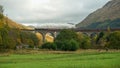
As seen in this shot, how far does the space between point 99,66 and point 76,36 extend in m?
128

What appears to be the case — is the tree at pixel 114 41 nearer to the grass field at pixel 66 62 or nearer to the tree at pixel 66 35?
the tree at pixel 66 35

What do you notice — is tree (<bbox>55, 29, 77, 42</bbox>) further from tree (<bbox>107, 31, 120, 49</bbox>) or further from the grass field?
the grass field

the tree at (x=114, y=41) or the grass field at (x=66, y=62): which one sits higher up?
the tree at (x=114, y=41)

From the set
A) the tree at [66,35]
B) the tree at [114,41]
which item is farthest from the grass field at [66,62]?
the tree at [66,35]

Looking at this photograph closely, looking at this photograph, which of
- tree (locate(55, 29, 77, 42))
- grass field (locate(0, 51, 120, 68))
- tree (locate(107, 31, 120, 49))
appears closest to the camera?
grass field (locate(0, 51, 120, 68))

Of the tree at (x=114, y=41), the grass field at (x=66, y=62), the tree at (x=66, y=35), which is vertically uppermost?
the tree at (x=66, y=35)

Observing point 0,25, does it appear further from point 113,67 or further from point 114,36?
point 113,67

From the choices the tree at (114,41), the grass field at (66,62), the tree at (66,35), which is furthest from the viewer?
the tree at (66,35)

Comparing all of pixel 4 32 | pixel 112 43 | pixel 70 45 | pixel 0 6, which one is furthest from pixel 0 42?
pixel 112 43

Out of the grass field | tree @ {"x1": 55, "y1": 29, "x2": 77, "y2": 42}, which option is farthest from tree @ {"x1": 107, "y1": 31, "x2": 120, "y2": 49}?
the grass field

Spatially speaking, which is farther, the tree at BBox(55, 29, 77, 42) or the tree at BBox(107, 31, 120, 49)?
the tree at BBox(55, 29, 77, 42)

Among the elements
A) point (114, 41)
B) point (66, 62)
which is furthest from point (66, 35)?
point (66, 62)

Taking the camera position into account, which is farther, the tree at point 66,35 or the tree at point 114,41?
the tree at point 66,35

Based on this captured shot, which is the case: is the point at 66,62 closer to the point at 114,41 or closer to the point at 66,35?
the point at 114,41
